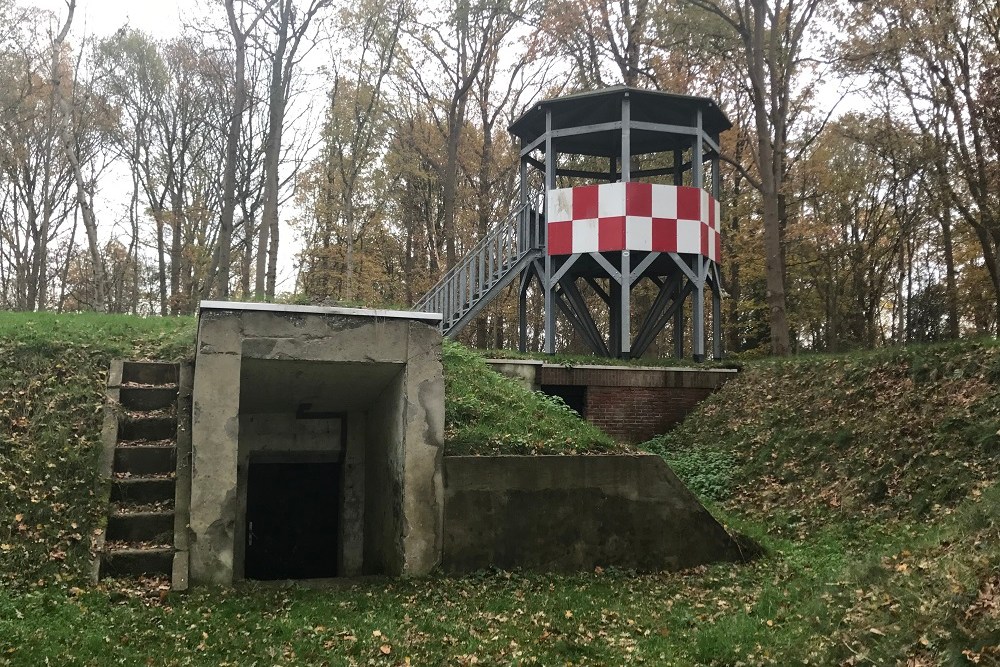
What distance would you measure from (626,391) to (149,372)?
8024 millimetres

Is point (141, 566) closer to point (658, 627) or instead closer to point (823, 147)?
point (658, 627)

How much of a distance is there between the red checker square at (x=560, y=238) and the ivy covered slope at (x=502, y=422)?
559 cm

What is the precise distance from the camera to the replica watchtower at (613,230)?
1534 cm

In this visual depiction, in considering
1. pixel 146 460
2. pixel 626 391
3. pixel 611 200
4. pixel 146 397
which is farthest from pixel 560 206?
pixel 146 460

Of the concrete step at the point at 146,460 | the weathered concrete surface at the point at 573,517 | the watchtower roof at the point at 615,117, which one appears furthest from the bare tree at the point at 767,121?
the concrete step at the point at 146,460

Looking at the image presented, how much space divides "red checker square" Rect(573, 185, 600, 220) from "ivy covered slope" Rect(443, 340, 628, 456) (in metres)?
5.90

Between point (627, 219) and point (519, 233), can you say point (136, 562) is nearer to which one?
point (519, 233)

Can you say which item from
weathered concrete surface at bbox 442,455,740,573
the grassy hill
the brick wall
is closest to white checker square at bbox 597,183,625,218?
the brick wall

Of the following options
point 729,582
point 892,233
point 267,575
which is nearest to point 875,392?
point 729,582

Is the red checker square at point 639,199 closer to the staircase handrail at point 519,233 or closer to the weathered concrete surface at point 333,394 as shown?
the staircase handrail at point 519,233

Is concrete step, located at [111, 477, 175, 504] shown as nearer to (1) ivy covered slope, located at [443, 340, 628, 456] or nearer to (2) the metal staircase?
(1) ivy covered slope, located at [443, 340, 628, 456]

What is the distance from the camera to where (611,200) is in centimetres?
1534

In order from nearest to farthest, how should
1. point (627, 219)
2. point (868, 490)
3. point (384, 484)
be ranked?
1. point (868, 490)
2. point (384, 484)
3. point (627, 219)

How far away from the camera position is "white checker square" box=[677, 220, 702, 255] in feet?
50.9
